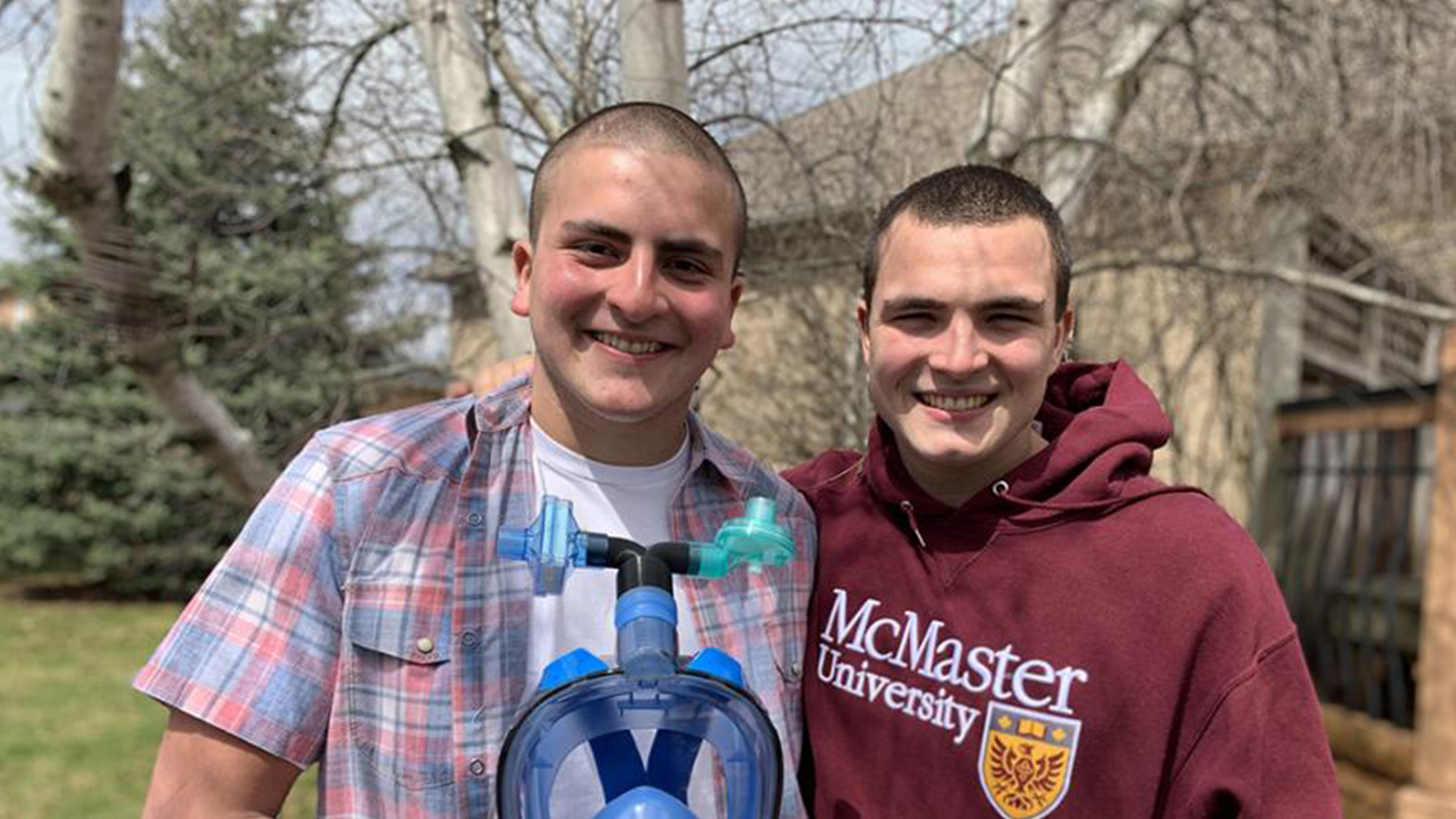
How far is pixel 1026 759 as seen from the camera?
165 cm

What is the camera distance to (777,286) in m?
3.70

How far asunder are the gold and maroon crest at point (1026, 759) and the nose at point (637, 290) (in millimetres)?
711

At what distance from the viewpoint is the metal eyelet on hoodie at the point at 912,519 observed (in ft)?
6.13

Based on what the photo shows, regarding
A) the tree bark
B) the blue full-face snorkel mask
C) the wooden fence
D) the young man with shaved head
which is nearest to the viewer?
the blue full-face snorkel mask

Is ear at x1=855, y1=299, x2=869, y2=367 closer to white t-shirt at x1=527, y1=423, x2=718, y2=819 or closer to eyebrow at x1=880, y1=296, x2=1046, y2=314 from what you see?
eyebrow at x1=880, y1=296, x2=1046, y2=314

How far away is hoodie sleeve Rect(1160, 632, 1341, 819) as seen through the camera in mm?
1495

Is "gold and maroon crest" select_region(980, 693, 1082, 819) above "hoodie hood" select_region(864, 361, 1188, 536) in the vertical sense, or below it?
below

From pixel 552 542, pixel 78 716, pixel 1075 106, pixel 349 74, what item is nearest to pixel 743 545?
pixel 552 542

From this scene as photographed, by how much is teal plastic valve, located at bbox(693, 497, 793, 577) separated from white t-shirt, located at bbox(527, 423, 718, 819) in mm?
194

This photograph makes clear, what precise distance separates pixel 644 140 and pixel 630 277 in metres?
0.19

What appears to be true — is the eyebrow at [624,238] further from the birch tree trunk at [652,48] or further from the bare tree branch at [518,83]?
the bare tree branch at [518,83]

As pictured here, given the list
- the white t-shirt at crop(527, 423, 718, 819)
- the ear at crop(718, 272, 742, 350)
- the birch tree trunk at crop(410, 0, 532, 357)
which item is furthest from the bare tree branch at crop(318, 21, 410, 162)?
the white t-shirt at crop(527, 423, 718, 819)

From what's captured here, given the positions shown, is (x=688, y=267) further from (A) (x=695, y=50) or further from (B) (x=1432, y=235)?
(B) (x=1432, y=235)

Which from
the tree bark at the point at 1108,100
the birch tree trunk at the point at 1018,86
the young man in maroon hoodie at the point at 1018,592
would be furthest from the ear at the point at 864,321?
the tree bark at the point at 1108,100
